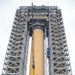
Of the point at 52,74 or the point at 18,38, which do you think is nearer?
the point at 52,74

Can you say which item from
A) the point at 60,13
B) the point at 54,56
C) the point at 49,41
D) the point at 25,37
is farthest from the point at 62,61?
the point at 60,13

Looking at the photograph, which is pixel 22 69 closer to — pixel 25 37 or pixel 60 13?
pixel 25 37

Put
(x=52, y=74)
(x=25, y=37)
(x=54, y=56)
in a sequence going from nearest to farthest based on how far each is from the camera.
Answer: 1. (x=52, y=74)
2. (x=54, y=56)
3. (x=25, y=37)

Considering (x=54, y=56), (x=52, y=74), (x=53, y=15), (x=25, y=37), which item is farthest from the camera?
(x=53, y=15)

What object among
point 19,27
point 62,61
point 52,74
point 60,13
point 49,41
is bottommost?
point 52,74

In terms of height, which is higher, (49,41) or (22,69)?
(49,41)

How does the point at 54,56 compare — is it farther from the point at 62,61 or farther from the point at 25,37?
the point at 25,37
